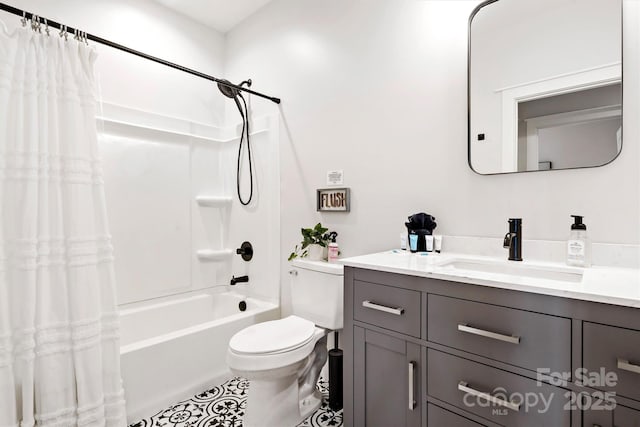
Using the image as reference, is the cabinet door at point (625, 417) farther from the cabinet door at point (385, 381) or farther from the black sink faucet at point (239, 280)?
the black sink faucet at point (239, 280)

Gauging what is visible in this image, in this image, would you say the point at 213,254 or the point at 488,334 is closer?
the point at 488,334

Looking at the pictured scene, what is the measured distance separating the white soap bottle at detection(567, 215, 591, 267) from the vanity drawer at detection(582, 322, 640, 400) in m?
0.49

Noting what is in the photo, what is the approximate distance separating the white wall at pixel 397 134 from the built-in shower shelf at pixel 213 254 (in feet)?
2.13

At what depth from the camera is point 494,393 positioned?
1024 millimetres

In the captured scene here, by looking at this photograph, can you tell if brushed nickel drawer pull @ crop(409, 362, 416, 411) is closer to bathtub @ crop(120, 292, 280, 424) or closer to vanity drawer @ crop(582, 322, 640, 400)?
vanity drawer @ crop(582, 322, 640, 400)

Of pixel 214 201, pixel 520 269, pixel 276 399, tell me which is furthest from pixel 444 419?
pixel 214 201

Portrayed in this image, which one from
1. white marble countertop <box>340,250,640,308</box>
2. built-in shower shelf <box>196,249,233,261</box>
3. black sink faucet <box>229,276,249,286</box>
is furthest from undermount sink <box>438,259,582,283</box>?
built-in shower shelf <box>196,249,233,261</box>

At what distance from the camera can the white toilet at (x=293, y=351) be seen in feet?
4.99

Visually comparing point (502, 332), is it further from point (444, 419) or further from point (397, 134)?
point (397, 134)

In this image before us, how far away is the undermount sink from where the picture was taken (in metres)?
1.22

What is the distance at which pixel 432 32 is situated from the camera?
1721 mm

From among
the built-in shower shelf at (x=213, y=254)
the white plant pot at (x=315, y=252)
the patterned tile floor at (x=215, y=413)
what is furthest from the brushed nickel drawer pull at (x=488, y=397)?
the built-in shower shelf at (x=213, y=254)

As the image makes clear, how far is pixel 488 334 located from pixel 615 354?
0.29m

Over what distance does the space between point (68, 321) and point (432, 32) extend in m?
2.22
